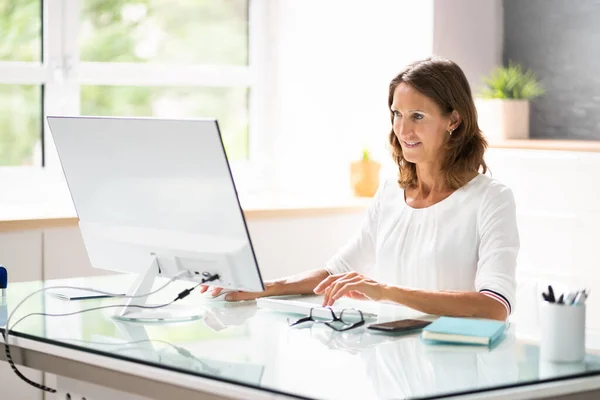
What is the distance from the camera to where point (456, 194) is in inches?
109

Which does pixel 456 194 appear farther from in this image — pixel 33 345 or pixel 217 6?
pixel 217 6

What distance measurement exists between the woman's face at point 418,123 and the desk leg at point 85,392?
102cm

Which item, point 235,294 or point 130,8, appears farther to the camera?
point 130,8

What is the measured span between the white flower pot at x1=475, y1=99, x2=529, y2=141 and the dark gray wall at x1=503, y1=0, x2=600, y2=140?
210 mm

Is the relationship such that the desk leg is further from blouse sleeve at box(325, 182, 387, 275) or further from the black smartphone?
blouse sleeve at box(325, 182, 387, 275)

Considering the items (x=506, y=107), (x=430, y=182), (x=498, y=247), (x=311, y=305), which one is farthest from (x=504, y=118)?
(x=311, y=305)

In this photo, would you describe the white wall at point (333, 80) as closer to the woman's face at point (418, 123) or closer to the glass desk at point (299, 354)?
the woman's face at point (418, 123)

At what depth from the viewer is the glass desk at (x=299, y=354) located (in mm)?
1763

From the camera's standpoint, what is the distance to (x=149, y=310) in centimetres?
239

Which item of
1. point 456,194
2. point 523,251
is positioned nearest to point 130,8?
point 523,251

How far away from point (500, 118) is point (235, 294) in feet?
6.58

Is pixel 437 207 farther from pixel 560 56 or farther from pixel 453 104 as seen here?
pixel 560 56

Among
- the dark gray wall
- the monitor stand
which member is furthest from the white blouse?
the dark gray wall

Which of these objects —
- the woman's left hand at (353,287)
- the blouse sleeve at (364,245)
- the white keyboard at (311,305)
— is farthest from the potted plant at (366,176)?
the woman's left hand at (353,287)
